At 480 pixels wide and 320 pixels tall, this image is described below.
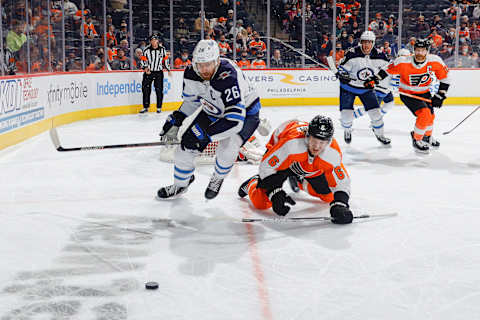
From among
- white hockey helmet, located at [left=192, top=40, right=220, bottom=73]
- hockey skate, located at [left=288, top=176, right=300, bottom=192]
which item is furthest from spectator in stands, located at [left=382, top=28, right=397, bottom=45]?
A: white hockey helmet, located at [left=192, top=40, right=220, bottom=73]

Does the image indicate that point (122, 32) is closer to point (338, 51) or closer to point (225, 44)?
point (225, 44)

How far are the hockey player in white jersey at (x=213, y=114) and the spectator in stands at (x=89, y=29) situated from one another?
6.34 meters

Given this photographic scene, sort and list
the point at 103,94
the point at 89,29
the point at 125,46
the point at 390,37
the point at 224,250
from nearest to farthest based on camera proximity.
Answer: the point at 224,250, the point at 103,94, the point at 89,29, the point at 125,46, the point at 390,37

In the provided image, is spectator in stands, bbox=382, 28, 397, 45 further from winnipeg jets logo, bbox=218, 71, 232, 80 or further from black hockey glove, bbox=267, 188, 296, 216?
black hockey glove, bbox=267, 188, 296, 216

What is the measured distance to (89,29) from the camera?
387 inches

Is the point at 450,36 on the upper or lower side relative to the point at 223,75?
upper

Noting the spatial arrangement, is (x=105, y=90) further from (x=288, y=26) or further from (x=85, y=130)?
(x=288, y=26)

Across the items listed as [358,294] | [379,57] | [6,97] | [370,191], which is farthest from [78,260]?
[379,57]

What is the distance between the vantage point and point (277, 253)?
9.65 feet

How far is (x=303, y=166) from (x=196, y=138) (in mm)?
739

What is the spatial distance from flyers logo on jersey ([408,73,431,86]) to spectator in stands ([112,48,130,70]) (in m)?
5.83

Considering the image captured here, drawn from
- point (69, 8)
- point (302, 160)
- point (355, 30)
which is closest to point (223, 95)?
point (302, 160)

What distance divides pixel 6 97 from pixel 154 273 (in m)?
4.06

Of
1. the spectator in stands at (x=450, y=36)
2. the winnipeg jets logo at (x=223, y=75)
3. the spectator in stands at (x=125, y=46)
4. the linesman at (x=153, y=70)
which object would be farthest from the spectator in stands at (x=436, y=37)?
the winnipeg jets logo at (x=223, y=75)
